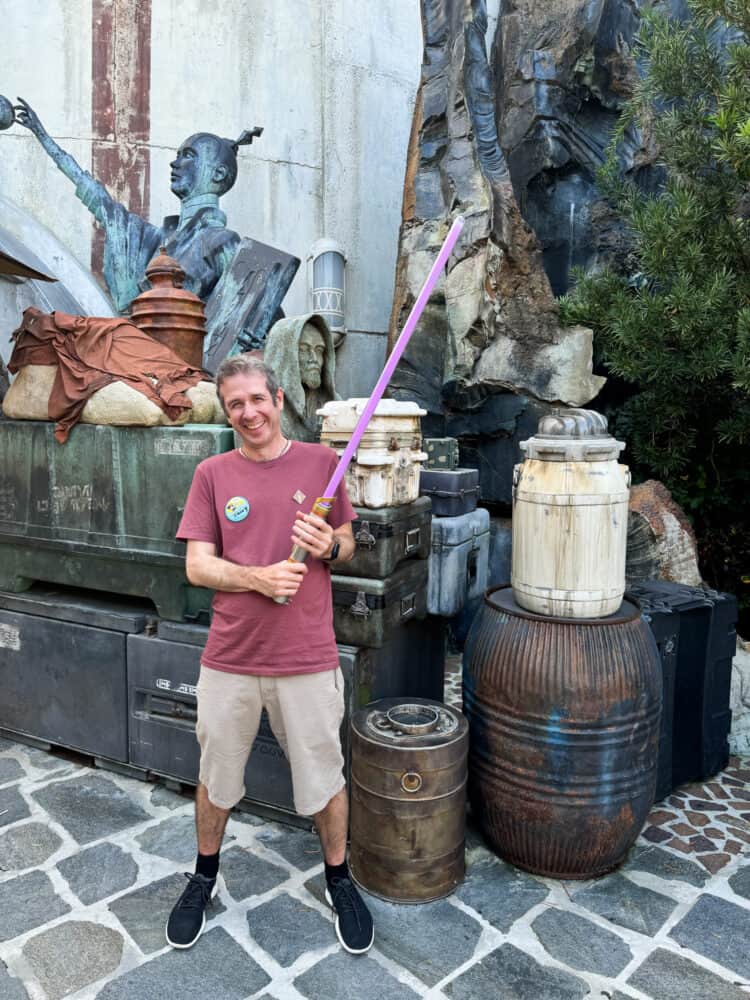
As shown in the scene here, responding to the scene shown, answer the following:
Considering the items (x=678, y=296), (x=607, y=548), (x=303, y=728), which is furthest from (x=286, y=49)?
(x=303, y=728)

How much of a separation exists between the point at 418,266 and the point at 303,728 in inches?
221

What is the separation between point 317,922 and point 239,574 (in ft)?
4.77

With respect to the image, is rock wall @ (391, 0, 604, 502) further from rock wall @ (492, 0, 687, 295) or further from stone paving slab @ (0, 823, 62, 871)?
stone paving slab @ (0, 823, 62, 871)

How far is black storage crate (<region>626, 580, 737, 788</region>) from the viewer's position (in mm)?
3861

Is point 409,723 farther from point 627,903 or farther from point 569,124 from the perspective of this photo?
point 569,124

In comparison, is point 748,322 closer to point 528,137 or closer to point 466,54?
point 466,54

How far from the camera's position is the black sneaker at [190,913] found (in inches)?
107

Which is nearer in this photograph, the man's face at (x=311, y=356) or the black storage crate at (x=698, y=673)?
the man's face at (x=311, y=356)

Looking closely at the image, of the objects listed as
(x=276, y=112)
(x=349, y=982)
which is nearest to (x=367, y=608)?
(x=349, y=982)

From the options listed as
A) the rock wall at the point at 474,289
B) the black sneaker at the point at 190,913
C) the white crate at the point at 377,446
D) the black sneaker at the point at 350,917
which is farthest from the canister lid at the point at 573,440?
the rock wall at the point at 474,289

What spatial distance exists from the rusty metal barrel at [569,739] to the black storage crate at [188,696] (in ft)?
1.93

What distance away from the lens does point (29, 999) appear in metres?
2.49

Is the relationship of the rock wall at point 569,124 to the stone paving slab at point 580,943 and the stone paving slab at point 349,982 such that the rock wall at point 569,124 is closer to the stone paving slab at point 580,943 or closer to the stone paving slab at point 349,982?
the stone paving slab at point 580,943

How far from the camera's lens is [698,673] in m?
3.94
